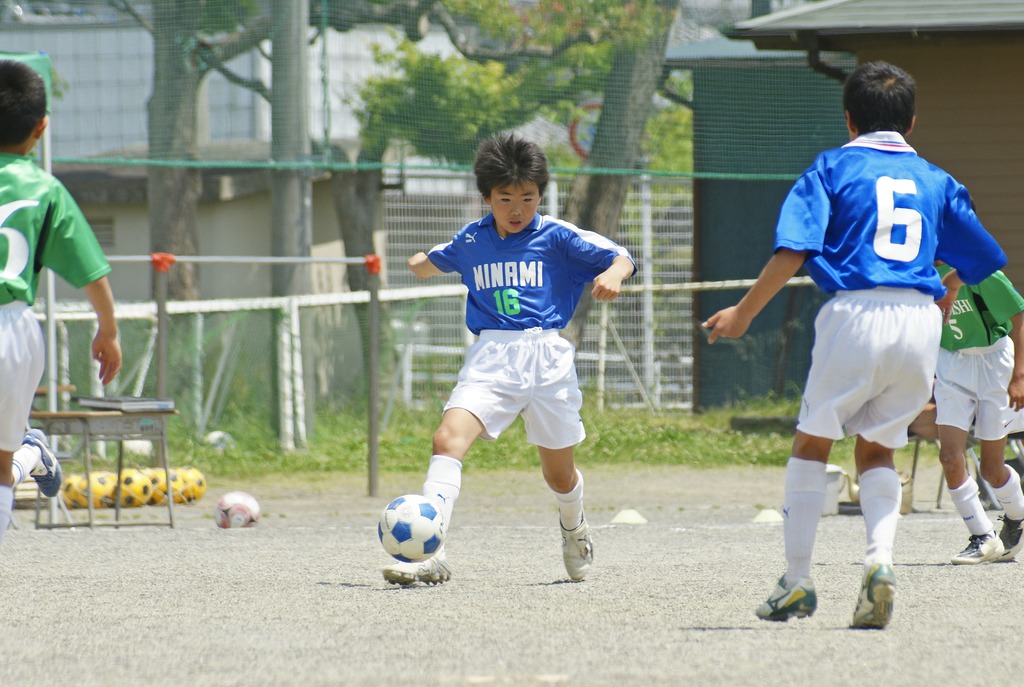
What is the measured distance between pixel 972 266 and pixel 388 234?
37.2 feet

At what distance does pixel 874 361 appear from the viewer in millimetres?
4551

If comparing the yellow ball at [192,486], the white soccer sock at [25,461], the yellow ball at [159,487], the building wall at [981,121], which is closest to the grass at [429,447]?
the yellow ball at [192,486]

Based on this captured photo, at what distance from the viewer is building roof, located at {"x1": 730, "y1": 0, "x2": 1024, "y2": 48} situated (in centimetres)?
1280

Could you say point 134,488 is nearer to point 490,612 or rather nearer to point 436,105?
point 436,105

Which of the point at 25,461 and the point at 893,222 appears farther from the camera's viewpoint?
the point at 25,461

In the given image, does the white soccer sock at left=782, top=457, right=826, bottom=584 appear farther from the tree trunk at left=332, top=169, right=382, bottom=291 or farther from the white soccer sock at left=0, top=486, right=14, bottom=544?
the tree trunk at left=332, top=169, right=382, bottom=291

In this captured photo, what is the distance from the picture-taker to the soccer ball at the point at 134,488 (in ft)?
33.6

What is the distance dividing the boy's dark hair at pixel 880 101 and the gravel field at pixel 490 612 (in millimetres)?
1601

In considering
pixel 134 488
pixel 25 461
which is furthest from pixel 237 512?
pixel 25 461

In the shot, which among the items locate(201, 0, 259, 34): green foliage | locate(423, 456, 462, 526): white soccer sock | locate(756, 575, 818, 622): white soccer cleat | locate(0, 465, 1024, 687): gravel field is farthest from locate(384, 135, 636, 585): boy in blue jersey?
locate(201, 0, 259, 34): green foliage

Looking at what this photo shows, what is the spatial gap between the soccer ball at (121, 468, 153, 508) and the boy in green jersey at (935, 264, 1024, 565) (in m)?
5.58

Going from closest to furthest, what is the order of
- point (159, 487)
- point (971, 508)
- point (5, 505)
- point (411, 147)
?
point (5, 505)
point (971, 508)
point (159, 487)
point (411, 147)

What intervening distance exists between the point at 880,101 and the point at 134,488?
6.83 metres

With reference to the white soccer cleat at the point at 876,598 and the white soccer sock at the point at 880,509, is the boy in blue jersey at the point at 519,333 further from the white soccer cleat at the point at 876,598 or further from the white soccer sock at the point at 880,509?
the white soccer cleat at the point at 876,598
